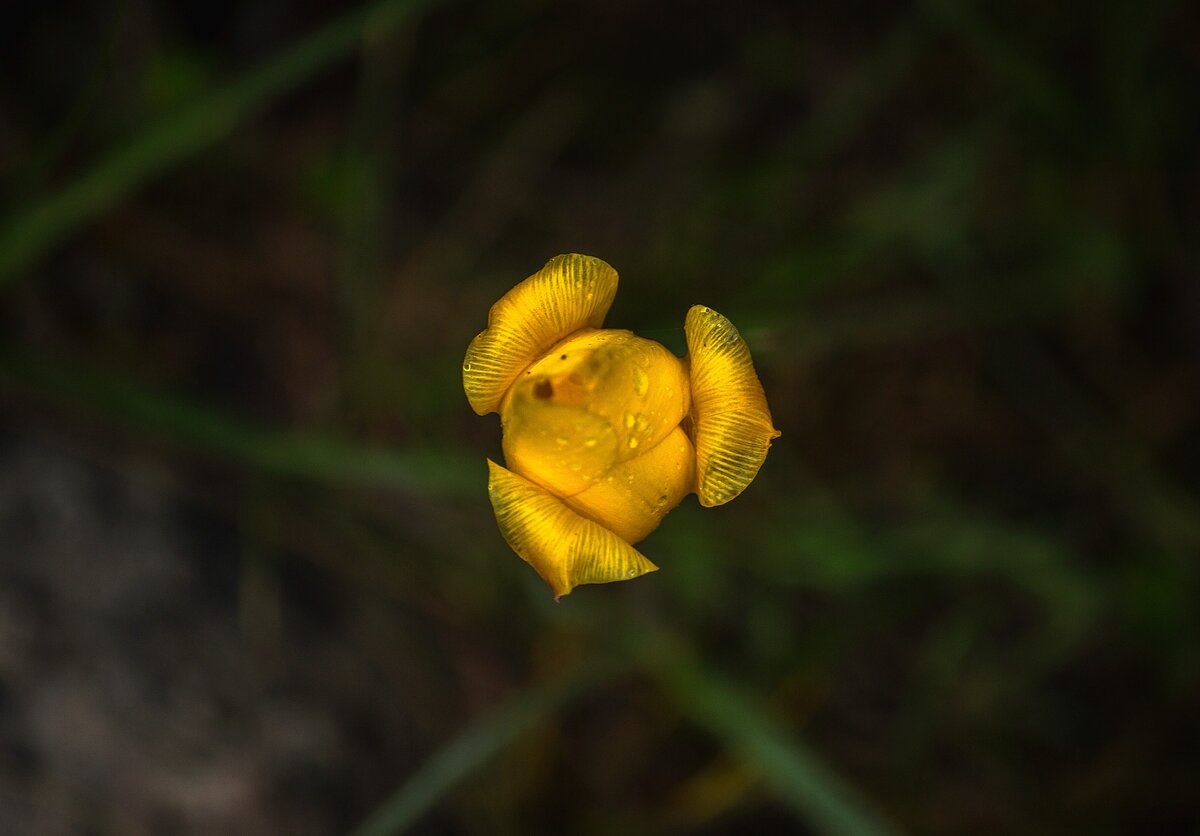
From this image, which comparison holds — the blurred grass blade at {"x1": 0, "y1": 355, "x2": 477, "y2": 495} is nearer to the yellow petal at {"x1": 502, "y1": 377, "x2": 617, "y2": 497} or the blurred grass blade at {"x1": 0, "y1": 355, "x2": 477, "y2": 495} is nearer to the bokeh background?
the bokeh background

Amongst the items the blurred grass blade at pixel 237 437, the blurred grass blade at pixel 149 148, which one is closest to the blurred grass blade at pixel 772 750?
the blurred grass blade at pixel 237 437

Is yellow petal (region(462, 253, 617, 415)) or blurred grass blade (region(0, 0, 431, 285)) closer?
yellow petal (region(462, 253, 617, 415))


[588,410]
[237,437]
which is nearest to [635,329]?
[237,437]

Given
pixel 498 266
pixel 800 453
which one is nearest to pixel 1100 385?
pixel 800 453

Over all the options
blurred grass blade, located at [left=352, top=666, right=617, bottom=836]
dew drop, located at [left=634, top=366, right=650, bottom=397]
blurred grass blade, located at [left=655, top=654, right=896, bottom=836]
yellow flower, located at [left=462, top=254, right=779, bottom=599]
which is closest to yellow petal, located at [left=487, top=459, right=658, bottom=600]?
yellow flower, located at [left=462, top=254, right=779, bottom=599]

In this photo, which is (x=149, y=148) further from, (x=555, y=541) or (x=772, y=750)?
(x=772, y=750)

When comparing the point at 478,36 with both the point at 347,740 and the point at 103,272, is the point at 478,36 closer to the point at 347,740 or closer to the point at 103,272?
the point at 103,272
